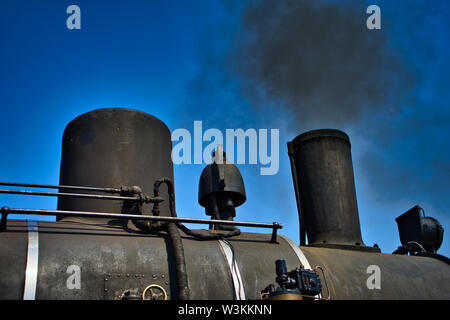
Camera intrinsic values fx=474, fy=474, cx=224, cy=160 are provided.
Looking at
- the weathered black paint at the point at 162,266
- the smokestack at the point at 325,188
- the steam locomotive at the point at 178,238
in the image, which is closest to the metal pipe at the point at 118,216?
the steam locomotive at the point at 178,238

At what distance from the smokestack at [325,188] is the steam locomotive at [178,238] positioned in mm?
15

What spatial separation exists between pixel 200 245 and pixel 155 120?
1939 mm

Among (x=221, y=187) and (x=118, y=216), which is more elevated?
(x=221, y=187)

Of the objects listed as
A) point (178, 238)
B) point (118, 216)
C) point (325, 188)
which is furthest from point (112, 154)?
point (325, 188)

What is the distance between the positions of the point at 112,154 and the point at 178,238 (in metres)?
1.58

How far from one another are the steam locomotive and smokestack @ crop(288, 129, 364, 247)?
1cm

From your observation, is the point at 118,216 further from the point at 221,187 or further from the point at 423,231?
the point at 423,231

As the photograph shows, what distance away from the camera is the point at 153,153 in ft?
18.7

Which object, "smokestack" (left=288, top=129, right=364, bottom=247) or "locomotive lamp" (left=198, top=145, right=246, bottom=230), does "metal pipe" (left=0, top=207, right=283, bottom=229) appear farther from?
"smokestack" (left=288, top=129, right=364, bottom=247)

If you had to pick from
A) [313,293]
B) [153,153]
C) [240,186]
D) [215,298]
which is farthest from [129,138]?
[313,293]

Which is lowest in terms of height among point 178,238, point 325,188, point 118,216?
point 178,238

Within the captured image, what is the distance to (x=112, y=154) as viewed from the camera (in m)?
5.49

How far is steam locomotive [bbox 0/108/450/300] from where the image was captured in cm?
398

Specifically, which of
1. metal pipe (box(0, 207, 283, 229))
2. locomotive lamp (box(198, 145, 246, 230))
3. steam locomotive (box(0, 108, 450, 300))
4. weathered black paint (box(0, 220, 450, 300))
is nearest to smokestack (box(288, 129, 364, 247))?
steam locomotive (box(0, 108, 450, 300))
